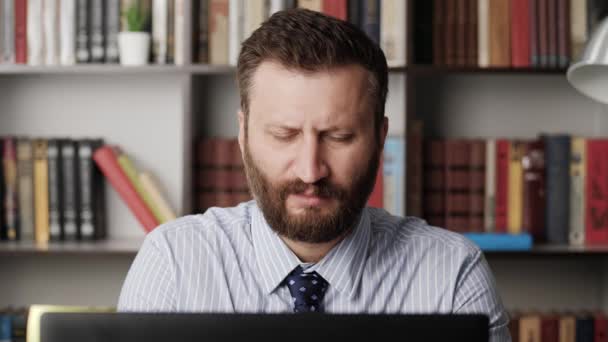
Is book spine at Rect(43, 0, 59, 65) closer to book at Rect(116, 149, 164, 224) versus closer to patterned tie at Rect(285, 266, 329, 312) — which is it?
book at Rect(116, 149, 164, 224)

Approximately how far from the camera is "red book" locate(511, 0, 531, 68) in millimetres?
2404

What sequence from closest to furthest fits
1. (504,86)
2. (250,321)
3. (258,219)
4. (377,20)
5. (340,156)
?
(250,321)
(340,156)
(258,219)
(377,20)
(504,86)

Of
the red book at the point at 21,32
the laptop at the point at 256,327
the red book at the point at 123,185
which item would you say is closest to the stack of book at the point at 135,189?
the red book at the point at 123,185

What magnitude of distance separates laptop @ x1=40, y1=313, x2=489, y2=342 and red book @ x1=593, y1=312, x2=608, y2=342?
1908 millimetres

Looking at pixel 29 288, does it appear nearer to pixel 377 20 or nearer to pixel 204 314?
pixel 377 20

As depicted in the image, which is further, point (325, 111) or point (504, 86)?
point (504, 86)

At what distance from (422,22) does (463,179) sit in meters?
0.48

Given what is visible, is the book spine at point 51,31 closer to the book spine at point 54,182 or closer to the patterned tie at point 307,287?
the book spine at point 54,182

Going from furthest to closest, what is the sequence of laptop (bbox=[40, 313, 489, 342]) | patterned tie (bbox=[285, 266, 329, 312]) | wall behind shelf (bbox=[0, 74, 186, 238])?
wall behind shelf (bbox=[0, 74, 186, 238]) < patterned tie (bbox=[285, 266, 329, 312]) < laptop (bbox=[40, 313, 489, 342])

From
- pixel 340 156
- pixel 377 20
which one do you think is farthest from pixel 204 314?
pixel 377 20

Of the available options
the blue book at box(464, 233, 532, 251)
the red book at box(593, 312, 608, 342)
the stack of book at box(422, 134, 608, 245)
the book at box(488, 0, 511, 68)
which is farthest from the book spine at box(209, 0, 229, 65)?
the red book at box(593, 312, 608, 342)

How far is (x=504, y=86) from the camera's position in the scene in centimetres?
267

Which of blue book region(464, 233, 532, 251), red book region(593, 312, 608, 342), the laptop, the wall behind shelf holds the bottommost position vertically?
red book region(593, 312, 608, 342)

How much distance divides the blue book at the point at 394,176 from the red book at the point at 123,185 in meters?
0.71
